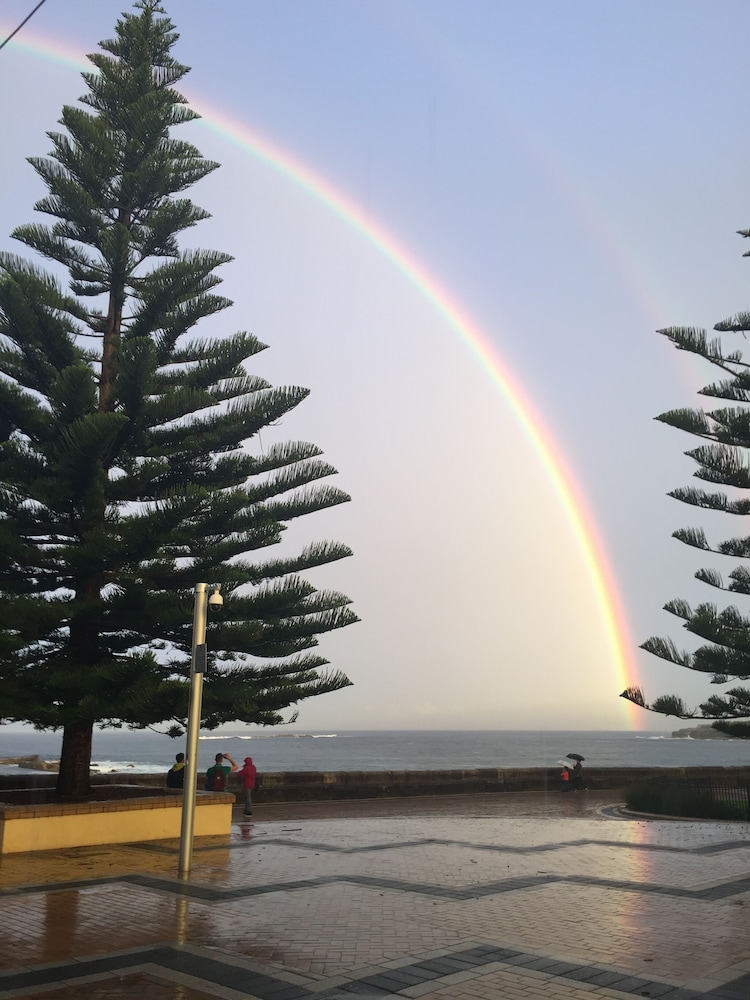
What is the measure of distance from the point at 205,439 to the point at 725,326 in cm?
1050

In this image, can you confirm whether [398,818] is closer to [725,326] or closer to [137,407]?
[137,407]

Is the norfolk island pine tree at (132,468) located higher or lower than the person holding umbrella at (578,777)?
higher

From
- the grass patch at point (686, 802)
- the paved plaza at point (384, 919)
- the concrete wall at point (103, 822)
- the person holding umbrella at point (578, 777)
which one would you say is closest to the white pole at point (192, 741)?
the paved plaza at point (384, 919)

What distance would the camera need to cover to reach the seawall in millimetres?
17203

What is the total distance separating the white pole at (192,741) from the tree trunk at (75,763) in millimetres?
3905

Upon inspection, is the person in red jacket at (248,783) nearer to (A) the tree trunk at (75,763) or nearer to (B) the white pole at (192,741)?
(A) the tree trunk at (75,763)

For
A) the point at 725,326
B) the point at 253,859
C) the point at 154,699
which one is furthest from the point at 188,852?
the point at 725,326

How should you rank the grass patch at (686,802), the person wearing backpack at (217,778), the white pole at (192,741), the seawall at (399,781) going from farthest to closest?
the seawall at (399,781) < the grass patch at (686,802) < the person wearing backpack at (217,778) < the white pole at (192,741)

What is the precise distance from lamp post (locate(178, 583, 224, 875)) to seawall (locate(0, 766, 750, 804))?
21.5 feet

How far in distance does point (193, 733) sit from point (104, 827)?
3216mm

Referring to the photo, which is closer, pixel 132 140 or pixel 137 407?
pixel 137 407

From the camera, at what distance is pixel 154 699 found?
11812 mm

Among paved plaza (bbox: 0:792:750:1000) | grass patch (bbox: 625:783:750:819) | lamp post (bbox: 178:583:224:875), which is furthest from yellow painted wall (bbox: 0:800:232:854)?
grass patch (bbox: 625:783:750:819)

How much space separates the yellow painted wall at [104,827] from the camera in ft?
35.4
